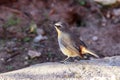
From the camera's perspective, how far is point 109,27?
8.83 metres

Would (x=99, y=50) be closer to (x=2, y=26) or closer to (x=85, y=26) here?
→ (x=85, y=26)

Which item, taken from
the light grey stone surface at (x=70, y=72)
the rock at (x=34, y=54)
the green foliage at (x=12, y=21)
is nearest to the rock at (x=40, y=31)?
the green foliage at (x=12, y=21)

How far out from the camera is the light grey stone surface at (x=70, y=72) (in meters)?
6.15

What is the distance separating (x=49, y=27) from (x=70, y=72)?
2.40 metres

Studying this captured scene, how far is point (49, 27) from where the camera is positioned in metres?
8.58

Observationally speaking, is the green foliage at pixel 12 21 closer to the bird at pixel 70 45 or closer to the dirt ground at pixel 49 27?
the dirt ground at pixel 49 27

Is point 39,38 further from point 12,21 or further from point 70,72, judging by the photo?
point 70,72

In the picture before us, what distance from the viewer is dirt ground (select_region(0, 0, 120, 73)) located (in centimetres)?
785

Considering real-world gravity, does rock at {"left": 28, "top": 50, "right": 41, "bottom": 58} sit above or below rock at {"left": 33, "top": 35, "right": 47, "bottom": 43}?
below

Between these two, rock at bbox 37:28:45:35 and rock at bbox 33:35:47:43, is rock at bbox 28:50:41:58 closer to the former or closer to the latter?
rock at bbox 33:35:47:43

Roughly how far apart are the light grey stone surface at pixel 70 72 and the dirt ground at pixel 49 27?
1164 mm

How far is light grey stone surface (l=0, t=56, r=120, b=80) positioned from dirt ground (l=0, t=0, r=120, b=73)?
116cm

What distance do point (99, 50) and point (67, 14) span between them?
1189 mm

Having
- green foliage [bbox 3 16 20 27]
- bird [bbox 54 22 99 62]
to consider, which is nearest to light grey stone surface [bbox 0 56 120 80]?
bird [bbox 54 22 99 62]
